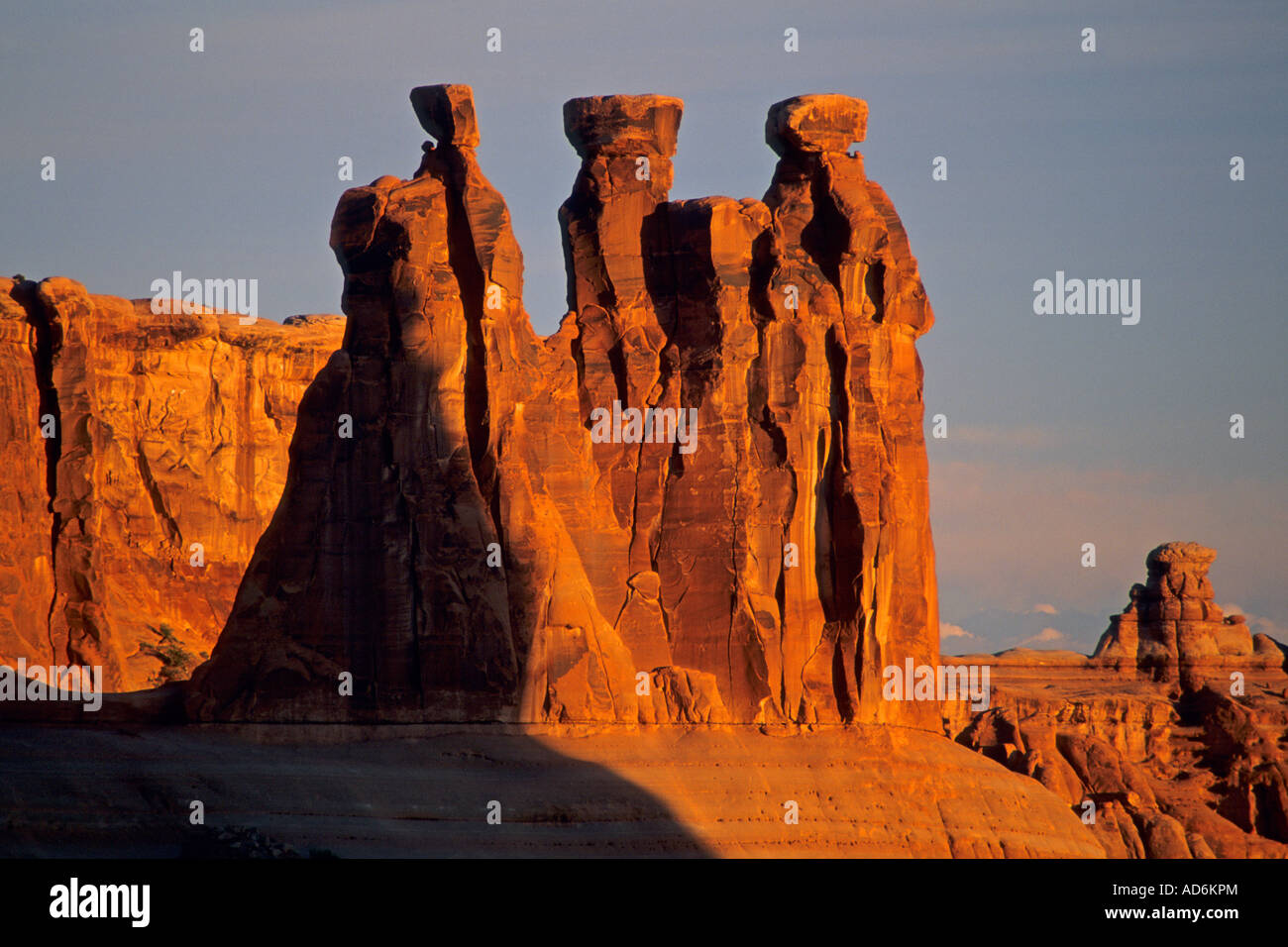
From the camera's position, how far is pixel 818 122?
81688 mm

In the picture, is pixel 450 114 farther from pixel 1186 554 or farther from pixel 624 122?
pixel 1186 554

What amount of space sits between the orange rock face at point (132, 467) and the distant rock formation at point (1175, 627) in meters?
33.8

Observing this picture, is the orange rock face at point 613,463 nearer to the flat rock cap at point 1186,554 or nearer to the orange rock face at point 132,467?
the orange rock face at point 132,467

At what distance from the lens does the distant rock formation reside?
116375 millimetres

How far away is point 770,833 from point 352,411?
14.4 metres

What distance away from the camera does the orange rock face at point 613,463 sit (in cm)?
7250

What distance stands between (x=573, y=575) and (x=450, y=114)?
38.7ft

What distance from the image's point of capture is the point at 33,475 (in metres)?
86.4

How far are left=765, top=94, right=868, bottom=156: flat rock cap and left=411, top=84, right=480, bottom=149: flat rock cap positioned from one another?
411 inches

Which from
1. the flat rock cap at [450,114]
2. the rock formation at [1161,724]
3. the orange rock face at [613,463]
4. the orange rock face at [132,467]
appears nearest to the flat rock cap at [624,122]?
the orange rock face at [613,463]

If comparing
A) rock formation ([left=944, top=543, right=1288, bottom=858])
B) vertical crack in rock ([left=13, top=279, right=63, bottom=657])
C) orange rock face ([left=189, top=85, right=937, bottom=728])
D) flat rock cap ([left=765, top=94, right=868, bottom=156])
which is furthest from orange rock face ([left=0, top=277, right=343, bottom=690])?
rock formation ([left=944, top=543, right=1288, bottom=858])

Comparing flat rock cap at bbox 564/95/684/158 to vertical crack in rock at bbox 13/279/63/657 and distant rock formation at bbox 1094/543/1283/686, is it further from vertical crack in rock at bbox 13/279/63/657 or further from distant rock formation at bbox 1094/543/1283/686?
distant rock formation at bbox 1094/543/1283/686
